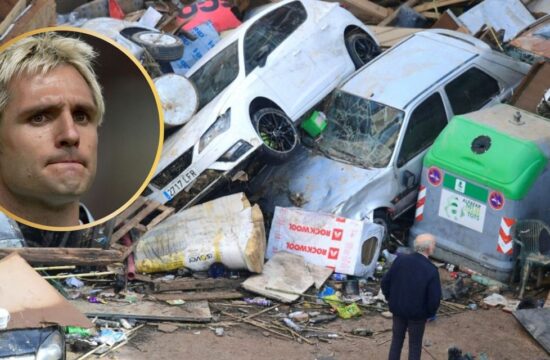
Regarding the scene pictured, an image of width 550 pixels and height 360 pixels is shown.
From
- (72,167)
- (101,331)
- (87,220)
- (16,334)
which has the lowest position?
(101,331)

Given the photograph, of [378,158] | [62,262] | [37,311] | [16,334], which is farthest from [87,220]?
[378,158]

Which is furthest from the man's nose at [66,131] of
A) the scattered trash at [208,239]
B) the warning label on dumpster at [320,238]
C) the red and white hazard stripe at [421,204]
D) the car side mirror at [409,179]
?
the car side mirror at [409,179]

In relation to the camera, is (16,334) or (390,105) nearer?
(16,334)

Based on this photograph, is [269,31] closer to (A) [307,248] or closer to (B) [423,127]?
(B) [423,127]

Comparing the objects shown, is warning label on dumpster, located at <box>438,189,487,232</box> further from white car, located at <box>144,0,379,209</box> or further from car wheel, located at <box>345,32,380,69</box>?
car wheel, located at <box>345,32,380,69</box>

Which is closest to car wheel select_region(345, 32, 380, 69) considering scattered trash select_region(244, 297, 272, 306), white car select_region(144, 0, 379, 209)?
white car select_region(144, 0, 379, 209)

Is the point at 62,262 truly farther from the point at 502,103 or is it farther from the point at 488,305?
the point at 502,103

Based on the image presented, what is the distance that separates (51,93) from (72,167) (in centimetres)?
15

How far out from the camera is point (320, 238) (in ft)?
35.6

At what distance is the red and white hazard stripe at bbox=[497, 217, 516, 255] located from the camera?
10422 millimetres

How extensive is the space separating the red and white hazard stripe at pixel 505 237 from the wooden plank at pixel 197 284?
108 inches

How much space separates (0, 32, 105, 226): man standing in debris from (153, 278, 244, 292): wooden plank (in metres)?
8.33

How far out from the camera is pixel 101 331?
9.12 metres

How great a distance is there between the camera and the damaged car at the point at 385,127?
11258 millimetres
